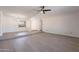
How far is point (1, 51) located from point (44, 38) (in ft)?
2.55

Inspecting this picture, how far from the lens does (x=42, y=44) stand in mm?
1929

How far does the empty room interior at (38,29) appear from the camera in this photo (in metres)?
1.86

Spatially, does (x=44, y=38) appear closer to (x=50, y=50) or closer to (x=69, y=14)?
(x=50, y=50)

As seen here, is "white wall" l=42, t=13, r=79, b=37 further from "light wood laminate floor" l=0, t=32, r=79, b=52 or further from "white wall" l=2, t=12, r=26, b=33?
"white wall" l=2, t=12, r=26, b=33

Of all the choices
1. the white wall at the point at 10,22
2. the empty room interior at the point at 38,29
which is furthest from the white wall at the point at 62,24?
the white wall at the point at 10,22

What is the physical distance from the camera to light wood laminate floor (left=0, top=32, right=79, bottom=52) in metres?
1.87

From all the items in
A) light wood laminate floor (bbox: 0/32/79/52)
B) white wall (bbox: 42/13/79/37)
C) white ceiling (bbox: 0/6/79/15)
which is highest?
white ceiling (bbox: 0/6/79/15)

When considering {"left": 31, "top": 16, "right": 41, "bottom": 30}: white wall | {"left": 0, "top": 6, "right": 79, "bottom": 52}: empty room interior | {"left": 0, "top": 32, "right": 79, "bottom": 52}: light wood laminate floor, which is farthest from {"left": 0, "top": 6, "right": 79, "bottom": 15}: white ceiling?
{"left": 0, "top": 32, "right": 79, "bottom": 52}: light wood laminate floor

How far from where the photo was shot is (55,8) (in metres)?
1.92

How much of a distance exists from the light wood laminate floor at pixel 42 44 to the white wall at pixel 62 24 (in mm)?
96

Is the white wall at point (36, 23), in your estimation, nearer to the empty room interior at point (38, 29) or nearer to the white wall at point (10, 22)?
the empty room interior at point (38, 29)

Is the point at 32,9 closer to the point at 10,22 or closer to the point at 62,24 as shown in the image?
the point at 10,22
